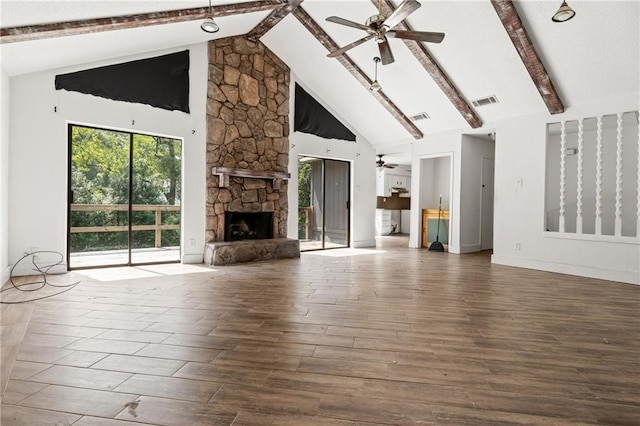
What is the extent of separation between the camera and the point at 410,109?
24.5ft

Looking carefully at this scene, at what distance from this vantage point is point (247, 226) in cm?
698

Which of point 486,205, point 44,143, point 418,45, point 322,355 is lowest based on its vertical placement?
point 322,355

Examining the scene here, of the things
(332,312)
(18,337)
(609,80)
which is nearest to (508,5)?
(609,80)

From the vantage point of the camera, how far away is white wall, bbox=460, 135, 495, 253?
25.3 feet

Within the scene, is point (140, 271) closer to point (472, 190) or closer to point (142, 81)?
point (142, 81)

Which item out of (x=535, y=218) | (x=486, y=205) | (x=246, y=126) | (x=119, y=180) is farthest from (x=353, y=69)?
(x=119, y=180)

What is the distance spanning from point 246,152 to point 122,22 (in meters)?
2.96

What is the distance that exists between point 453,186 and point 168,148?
19.8 feet

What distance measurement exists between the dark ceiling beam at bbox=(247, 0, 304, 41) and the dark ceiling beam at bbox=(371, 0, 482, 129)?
1405 millimetres

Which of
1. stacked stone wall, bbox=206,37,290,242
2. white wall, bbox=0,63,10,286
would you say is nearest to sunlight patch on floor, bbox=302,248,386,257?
stacked stone wall, bbox=206,37,290,242

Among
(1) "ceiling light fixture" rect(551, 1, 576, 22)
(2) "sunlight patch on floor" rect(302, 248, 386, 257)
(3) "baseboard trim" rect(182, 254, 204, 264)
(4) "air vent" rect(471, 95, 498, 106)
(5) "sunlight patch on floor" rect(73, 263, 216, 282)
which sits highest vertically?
(1) "ceiling light fixture" rect(551, 1, 576, 22)

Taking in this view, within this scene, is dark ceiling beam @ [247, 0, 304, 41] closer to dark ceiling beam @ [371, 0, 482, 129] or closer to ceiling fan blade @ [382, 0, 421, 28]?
dark ceiling beam @ [371, 0, 482, 129]

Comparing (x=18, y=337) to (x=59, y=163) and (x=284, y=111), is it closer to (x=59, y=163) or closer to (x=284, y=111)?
(x=59, y=163)

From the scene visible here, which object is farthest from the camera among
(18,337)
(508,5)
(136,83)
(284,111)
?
(284,111)
